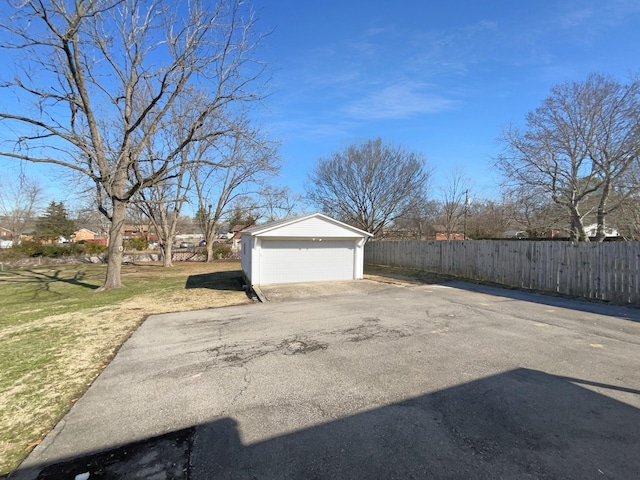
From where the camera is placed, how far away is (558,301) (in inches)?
338

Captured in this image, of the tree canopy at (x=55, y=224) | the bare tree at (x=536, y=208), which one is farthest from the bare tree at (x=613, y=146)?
the tree canopy at (x=55, y=224)

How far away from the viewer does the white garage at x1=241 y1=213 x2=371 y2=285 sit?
12609 mm

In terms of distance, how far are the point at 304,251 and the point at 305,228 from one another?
104cm

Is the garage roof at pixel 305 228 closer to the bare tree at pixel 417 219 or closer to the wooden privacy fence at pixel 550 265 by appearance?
the wooden privacy fence at pixel 550 265

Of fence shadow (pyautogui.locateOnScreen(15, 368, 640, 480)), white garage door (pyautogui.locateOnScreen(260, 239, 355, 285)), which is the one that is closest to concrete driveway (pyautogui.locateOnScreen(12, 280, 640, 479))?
fence shadow (pyautogui.locateOnScreen(15, 368, 640, 480))

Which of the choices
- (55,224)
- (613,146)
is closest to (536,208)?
(613,146)

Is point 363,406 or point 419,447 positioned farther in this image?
point 363,406

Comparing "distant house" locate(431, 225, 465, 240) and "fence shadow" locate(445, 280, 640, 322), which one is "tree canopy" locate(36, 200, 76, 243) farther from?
"fence shadow" locate(445, 280, 640, 322)

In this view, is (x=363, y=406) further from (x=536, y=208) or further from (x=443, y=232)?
(x=443, y=232)

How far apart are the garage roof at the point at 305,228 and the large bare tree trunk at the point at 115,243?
188 inches

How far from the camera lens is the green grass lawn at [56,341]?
3.08 m

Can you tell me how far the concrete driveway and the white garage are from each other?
6.61 meters

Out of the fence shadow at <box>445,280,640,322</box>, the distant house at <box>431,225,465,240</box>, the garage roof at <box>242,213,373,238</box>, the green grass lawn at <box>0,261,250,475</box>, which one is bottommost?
the green grass lawn at <box>0,261,250,475</box>

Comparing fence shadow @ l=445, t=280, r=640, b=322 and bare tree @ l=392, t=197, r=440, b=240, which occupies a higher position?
bare tree @ l=392, t=197, r=440, b=240
